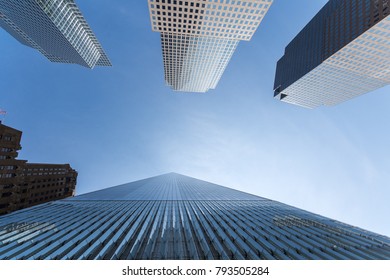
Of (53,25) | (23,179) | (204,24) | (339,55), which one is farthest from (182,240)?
(53,25)

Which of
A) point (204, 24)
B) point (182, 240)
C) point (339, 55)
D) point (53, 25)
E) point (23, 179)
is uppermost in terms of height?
point (53, 25)

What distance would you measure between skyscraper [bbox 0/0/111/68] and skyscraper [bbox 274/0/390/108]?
543 feet

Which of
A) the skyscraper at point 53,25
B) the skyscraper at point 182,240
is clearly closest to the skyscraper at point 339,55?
the skyscraper at point 182,240

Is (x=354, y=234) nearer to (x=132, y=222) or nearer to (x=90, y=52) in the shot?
(x=132, y=222)

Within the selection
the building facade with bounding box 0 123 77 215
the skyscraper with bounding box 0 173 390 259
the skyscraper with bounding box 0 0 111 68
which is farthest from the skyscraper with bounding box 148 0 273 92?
the skyscraper with bounding box 0 173 390 259

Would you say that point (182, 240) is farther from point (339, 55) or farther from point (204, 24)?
point (339, 55)

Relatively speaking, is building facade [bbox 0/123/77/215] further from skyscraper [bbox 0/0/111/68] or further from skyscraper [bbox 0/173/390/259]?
skyscraper [bbox 0/0/111/68]

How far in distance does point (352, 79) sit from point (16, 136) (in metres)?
169

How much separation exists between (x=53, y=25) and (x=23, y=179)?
11500 centimetres

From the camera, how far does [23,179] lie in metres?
69.3

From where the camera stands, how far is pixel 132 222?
118 ft

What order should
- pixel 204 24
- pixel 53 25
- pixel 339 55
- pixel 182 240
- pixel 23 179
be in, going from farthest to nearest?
1. pixel 53 25
2. pixel 339 55
3. pixel 204 24
4. pixel 23 179
5. pixel 182 240

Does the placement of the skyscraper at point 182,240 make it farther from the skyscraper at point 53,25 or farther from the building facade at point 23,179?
the skyscraper at point 53,25
